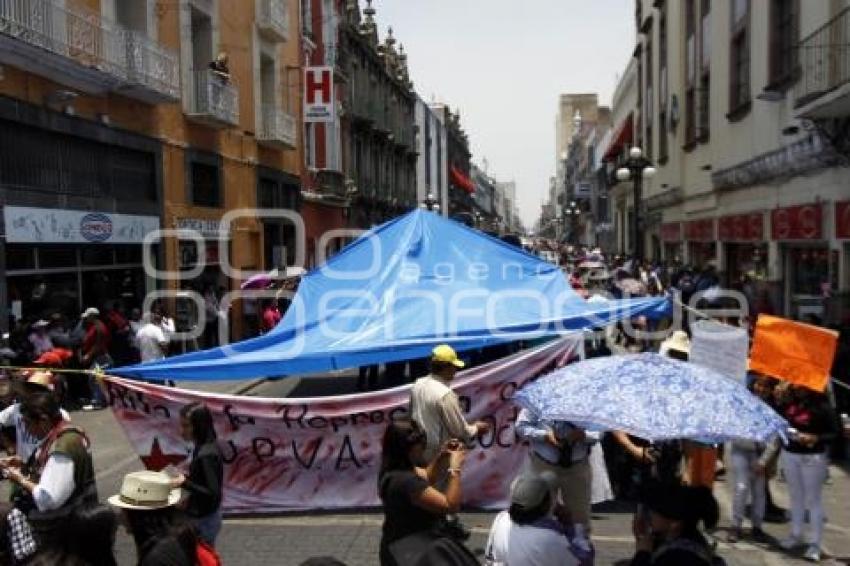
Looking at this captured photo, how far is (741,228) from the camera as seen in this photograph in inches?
802

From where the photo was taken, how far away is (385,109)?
152 ft

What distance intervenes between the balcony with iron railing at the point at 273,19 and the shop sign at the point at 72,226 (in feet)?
27.6

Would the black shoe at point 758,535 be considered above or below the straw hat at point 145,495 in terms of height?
below

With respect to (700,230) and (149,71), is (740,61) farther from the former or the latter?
(149,71)

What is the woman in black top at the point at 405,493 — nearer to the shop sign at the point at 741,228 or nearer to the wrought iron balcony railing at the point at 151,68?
the wrought iron balcony railing at the point at 151,68

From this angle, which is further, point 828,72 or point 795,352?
point 828,72

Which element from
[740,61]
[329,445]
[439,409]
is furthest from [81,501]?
[740,61]

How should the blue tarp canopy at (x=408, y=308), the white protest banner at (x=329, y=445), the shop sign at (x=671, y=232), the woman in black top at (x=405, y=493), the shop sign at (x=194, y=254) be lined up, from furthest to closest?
the shop sign at (x=671, y=232) → the shop sign at (x=194, y=254) → the blue tarp canopy at (x=408, y=308) → the white protest banner at (x=329, y=445) → the woman in black top at (x=405, y=493)

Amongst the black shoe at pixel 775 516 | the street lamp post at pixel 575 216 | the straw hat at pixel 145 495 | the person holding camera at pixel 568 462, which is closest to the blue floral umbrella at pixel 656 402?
the person holding camera at pixel 568 462

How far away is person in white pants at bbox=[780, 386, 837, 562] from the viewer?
663 cm

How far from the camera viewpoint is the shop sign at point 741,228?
1888 cm

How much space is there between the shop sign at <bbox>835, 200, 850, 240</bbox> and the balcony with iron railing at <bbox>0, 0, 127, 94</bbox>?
12357mm

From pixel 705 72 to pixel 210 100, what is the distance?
1481 cm

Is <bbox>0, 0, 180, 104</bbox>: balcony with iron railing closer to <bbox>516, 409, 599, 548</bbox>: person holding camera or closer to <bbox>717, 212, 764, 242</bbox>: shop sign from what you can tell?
<bbox>516, 409, 599, 548</bbox>: person holding camera
